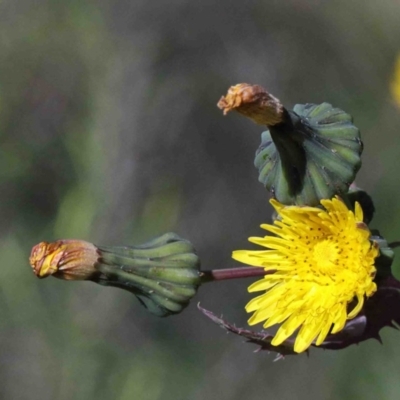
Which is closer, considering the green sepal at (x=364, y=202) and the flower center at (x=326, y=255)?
the flower center at (x=326, y=255)

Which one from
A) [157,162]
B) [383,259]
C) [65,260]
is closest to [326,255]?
[383,259]

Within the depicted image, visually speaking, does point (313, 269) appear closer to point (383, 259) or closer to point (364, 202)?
point (383, 259)

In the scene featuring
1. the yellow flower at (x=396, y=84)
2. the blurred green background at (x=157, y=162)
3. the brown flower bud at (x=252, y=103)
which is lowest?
the blurred green background at (x=157, y=162)

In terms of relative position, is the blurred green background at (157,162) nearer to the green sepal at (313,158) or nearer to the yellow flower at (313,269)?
the yellow flower at (313,269)

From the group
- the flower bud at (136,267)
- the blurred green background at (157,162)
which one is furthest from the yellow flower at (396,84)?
the flower bud at (136,267)

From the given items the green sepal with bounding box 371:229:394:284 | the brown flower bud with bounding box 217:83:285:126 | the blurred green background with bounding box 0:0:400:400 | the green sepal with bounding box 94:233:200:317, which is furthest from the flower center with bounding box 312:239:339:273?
the blurred green background with bounding box 0:0:400:400

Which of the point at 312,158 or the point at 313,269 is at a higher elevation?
the point at 312,158
